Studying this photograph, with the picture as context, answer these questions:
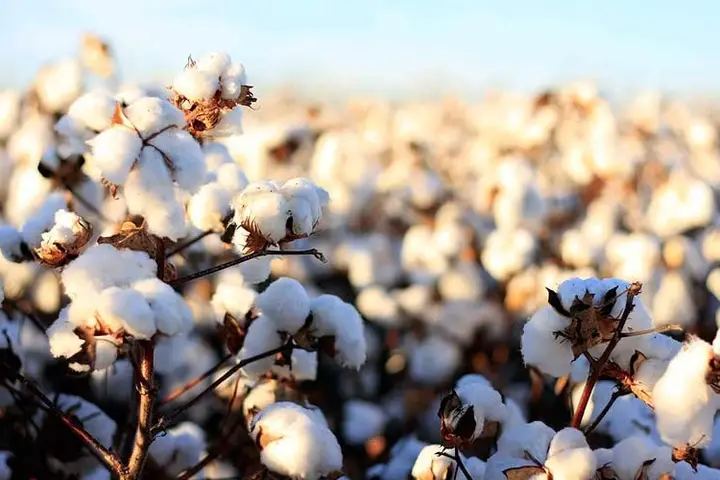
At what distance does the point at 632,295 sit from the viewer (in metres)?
1.12

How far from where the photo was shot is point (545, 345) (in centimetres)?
122

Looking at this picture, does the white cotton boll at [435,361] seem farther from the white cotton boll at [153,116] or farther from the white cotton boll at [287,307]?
the white cotton boll at [153,116]

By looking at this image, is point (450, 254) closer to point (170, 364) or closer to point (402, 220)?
point (402, 220)

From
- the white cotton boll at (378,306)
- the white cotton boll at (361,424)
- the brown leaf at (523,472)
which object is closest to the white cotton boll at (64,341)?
the brown leaf at (523,472)

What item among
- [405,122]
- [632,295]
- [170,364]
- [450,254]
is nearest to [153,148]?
[632,295]

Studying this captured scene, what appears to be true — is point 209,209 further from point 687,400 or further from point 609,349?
point 687,400

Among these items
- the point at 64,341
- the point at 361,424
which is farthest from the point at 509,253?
the point at 64,341

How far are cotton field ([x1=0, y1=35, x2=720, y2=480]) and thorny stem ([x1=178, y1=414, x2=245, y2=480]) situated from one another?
0.5 inches

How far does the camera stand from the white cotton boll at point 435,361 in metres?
Answer: 3.43

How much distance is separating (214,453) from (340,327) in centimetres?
24

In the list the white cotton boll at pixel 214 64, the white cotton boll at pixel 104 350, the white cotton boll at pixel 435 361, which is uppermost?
the white cotton boll at pixel 214 64

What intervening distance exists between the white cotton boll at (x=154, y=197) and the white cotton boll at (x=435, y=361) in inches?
93.5

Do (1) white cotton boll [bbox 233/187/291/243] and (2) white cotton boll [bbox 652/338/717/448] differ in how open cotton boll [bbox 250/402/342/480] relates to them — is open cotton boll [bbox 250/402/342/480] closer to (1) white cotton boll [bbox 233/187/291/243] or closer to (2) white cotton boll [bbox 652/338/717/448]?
(1) white cotton boll [bbox 233/187/291/243]

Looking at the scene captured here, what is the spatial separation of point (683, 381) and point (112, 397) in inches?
52.8
